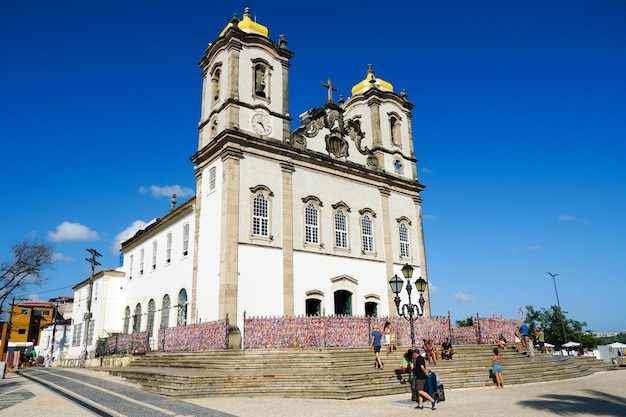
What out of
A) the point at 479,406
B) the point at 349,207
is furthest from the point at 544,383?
the point at 349,207

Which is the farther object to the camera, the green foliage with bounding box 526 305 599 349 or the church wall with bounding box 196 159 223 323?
the green foliage with bounding box 526 305 599 349

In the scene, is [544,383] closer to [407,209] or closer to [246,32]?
[407,209]

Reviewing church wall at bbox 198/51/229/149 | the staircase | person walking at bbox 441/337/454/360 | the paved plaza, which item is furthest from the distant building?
person walking at bbox 441/337/454/360

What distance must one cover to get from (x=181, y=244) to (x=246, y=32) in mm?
12204

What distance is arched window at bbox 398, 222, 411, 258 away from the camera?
92.1 feet

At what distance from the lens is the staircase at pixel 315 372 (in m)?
12.8

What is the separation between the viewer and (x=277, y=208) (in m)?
23.0

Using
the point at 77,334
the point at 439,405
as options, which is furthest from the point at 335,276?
the point at 77,334

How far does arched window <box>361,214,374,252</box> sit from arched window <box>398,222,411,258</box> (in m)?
2.30

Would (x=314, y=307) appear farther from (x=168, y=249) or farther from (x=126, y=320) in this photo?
(x=126, y=320)

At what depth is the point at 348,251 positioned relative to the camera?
25.1m

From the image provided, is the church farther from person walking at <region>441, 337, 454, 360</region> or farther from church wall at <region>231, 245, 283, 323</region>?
person walking at <region>441, 337, 454, 360</region>

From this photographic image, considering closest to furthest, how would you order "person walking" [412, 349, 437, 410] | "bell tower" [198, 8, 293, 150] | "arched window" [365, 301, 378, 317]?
"person walking" [412, 349, 437, 410] → "bell tower" [198, 8, 293, 150] → "arched window" [365, 301, 378, 317]

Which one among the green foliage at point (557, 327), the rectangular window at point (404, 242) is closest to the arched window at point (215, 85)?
the rectangular window at point (404, 242)
